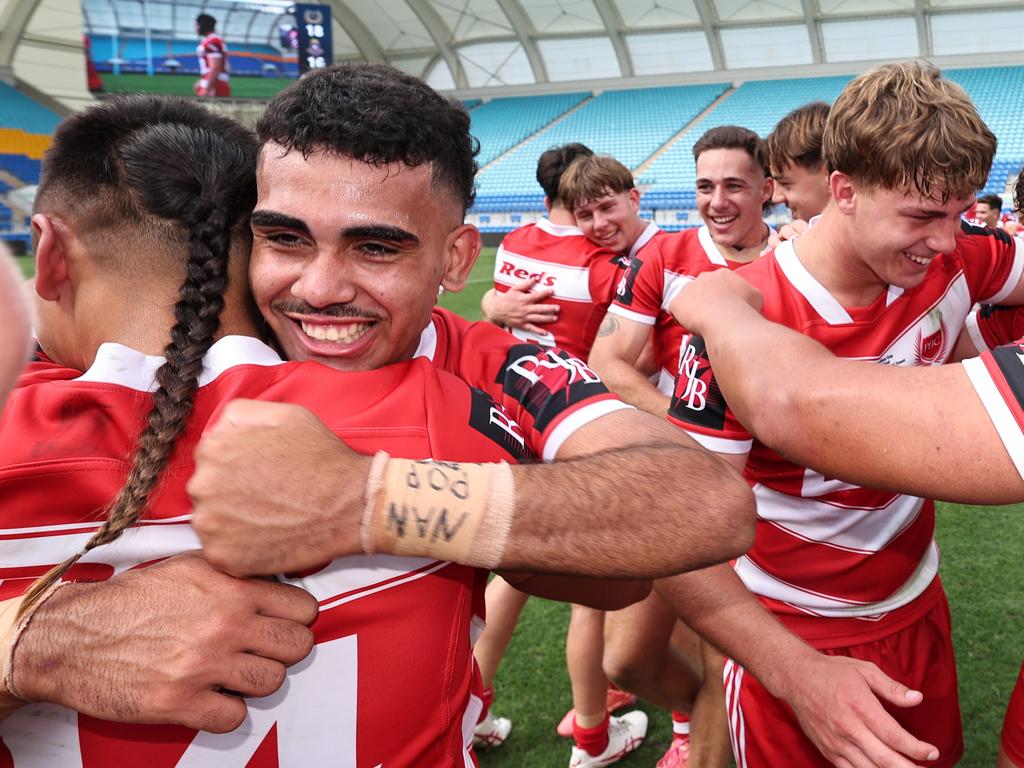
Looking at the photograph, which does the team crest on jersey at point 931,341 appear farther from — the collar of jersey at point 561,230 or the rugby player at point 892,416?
the collar of jersey at point 561,230

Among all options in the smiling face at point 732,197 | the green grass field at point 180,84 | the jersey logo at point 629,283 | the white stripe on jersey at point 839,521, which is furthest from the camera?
the green grass field at point 180,84

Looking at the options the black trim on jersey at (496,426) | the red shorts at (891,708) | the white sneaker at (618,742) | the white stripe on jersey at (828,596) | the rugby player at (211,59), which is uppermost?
the rugby player at (211,59)

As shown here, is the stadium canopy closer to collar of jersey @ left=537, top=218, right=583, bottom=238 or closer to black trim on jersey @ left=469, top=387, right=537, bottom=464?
collar of jersey @ left=537, top=218, right=583, bottom=238

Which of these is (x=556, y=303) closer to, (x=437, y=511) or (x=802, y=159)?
(x=802, y=159)

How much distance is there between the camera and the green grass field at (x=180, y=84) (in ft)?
89.0

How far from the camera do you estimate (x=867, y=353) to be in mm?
2047

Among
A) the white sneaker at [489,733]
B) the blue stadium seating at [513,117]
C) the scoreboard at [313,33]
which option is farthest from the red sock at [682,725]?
the blue stadium seating at [513,117]

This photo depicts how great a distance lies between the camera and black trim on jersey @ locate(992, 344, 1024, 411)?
3.96ft

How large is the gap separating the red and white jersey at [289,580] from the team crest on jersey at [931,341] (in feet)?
4.61

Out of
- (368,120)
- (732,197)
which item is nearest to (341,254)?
(368,120)

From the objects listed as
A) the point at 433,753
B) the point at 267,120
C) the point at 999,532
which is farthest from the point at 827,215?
the point at 999,532

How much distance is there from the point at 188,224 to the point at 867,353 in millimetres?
1595

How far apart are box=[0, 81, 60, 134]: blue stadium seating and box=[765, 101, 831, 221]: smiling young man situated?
2878 centimetres

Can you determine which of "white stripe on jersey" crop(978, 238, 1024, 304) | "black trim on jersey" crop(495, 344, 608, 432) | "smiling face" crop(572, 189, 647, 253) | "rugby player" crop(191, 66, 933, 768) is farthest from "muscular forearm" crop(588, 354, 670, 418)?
"black trim on jersey" crop(495, 344, 608, 432)
